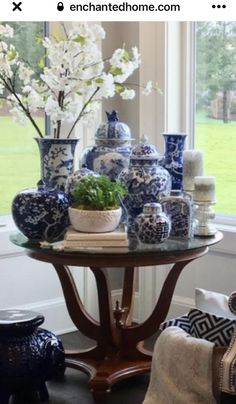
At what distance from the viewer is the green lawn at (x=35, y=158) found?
11.8ft

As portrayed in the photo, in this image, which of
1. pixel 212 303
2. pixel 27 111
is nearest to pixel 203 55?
pixel 27 111

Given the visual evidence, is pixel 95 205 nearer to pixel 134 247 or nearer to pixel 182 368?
pixel 134 247

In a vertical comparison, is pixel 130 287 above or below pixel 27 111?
below

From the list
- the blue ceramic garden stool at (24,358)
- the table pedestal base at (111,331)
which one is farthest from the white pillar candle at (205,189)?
the blue ceramic garden stool at (24,358)

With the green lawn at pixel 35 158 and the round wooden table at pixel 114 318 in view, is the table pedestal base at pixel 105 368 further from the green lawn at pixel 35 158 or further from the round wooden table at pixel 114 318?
the green lawn at pixel 35 158

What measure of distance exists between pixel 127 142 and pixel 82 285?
1113mm

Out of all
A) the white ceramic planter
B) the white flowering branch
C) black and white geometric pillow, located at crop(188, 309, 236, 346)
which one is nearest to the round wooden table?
the white ceramic planter

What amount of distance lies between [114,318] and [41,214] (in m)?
0.70

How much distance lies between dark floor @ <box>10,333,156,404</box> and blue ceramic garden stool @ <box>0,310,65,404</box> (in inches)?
2.3

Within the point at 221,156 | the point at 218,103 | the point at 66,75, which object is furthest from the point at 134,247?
the point at 218,103

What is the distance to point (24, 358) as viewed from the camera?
2834 millimetres

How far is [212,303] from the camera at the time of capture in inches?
94.1

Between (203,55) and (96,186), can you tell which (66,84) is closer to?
(96,186)

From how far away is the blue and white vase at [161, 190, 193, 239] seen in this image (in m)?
2.75
